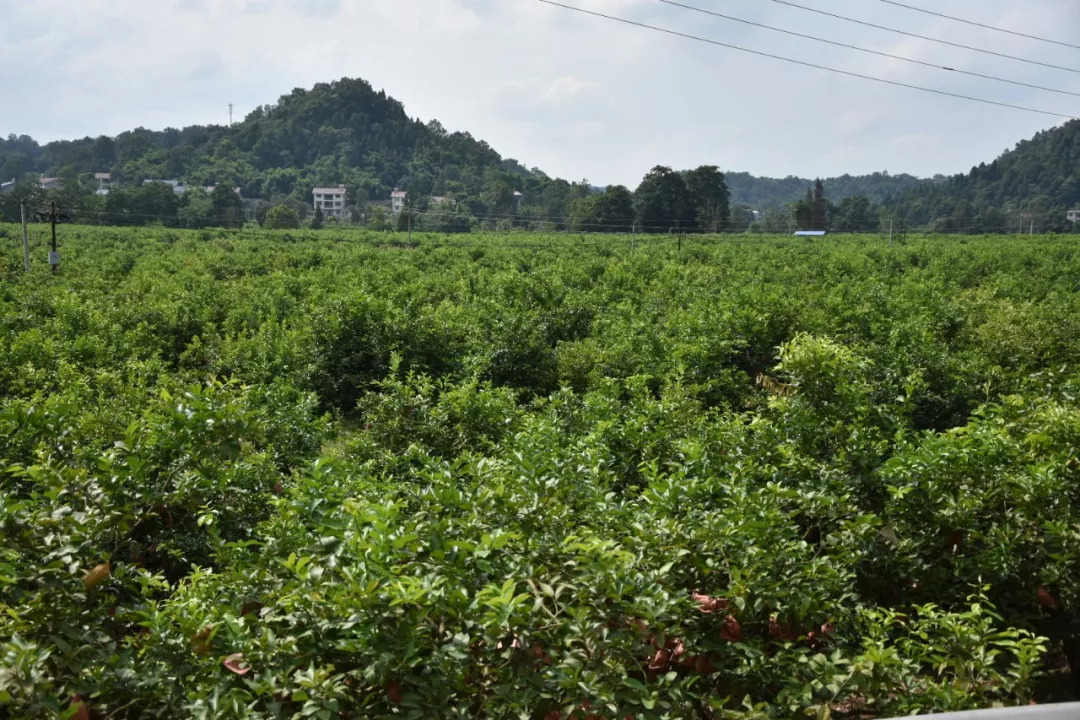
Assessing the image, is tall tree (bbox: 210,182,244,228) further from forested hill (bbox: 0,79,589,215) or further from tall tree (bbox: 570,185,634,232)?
forested hill (bbox: 0,79,589,215)

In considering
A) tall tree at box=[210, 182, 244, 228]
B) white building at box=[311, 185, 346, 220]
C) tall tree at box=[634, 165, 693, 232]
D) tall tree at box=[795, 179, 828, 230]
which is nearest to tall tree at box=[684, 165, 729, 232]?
tall tree at box=[634, 165, 693, 232]

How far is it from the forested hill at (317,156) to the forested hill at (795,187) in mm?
76441

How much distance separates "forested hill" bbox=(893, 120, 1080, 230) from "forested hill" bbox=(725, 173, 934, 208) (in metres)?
67.3

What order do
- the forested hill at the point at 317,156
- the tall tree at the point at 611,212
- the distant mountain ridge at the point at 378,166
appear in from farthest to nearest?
the forested hill at the point at 317,156 → the distant mountain ridge at the point at 378,166 → the tall tree at the point at 611,212

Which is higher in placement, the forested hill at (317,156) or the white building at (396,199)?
the forested hill at (317,156)

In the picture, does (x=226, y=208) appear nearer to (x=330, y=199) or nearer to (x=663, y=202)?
(x=663, y=202)

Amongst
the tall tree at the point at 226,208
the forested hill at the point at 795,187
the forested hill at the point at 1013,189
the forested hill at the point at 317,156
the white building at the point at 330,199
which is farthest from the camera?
the forested hill at the point at 795,187

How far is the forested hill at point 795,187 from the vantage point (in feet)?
553

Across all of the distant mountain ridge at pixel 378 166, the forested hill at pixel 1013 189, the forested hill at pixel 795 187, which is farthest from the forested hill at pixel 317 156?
the forested hill at pixel 795 187

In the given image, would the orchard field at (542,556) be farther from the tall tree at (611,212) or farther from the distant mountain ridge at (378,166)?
the distant mountain ridge at (378,166)

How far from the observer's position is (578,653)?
302 centimetres

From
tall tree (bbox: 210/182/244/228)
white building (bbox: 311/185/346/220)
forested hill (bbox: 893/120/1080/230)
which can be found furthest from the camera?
white building (bbox: 311/185/346/220)

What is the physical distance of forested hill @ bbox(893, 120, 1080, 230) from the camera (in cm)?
7501

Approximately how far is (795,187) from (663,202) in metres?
145
